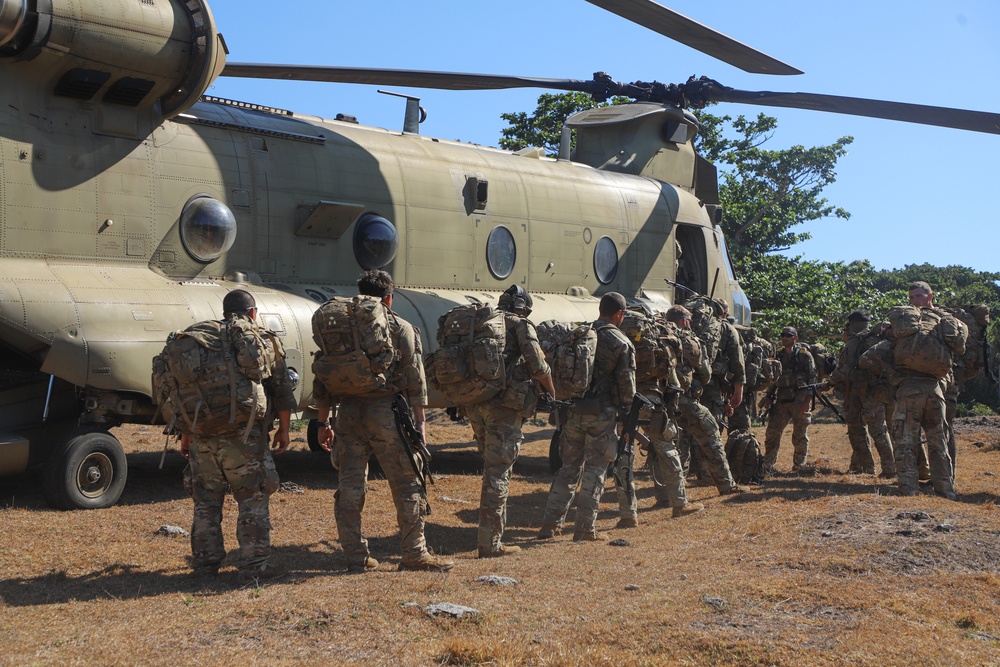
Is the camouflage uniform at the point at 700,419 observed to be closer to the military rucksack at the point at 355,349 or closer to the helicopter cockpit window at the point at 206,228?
the military rucksack at the point at 355,349

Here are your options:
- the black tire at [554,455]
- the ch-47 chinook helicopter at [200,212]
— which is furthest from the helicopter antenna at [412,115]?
the black tire at [554,455]

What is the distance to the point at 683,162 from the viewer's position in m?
16.4

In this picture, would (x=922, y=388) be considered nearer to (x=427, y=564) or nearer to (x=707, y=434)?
(x=707, y=434)

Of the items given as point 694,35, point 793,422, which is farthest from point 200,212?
point 793,422

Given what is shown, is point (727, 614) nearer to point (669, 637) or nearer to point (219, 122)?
point (669, 637)

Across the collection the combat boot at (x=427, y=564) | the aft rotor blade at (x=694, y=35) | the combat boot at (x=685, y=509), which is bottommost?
the combat boot at (x=427, y=564)

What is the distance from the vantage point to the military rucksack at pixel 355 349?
638cm

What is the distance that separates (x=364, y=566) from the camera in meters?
6.57

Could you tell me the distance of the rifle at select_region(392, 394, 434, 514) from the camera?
6.56m

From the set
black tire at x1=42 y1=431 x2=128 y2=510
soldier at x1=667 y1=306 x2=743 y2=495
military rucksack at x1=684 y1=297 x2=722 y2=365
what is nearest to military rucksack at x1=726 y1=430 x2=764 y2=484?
soldier at x1=667 y1=306 x2=743 y2=495

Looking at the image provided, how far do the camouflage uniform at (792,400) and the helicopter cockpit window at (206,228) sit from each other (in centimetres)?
708

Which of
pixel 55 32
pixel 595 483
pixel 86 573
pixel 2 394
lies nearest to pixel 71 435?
pixel 2 394

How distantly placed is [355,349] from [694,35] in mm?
8168

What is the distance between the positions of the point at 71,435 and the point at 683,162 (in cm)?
1126
